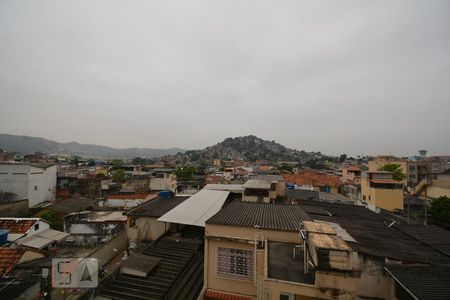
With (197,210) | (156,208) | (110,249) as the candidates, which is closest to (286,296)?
(197,210)

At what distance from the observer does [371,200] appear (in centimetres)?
2798

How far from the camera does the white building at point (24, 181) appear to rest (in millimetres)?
27766

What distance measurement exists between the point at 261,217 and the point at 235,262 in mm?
2470

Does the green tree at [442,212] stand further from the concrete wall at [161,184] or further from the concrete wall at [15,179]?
the concrete wall at [15,179]

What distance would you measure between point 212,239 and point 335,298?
5.31 meters

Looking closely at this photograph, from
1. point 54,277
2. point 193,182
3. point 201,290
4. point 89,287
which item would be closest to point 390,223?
point 201,290

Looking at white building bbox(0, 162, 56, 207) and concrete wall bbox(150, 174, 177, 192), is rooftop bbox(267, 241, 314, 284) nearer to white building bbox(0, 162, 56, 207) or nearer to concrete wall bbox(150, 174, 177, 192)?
white building bbox(0, 162, 56, 207)

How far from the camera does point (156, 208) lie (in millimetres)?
16406

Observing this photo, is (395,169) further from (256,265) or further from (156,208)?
(256,265)

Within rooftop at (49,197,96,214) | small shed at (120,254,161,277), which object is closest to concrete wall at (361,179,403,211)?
small shed at (120,254,161,277)

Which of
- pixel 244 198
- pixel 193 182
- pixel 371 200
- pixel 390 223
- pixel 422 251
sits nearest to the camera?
pixel 422 251

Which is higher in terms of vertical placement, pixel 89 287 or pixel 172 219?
pixel 172 219

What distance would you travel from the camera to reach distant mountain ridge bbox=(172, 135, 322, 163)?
14848cm

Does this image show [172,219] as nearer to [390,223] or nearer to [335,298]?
[335,298]
